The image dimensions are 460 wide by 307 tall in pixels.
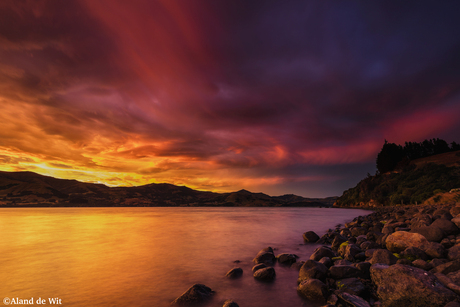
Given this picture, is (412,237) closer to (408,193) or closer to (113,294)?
(113,294)

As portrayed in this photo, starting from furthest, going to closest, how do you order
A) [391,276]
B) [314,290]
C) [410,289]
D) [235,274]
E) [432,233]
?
[235,274]
[432,233]
[314,290]
[391,276]
[410,289]

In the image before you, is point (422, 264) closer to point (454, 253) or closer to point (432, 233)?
point (454, 253)

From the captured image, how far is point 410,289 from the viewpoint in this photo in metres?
6.91

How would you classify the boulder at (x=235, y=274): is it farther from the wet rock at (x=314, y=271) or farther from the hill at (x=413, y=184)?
the hill at (x=413, y=184)

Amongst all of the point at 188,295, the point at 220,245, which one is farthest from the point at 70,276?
the point at 220,245

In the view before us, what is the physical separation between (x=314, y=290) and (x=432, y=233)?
8.33m

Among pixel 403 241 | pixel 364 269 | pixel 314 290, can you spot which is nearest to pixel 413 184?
pixel 403 241

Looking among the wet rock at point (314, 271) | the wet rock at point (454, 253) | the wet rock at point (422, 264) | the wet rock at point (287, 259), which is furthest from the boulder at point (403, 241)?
the wet rock at point (287, 259)

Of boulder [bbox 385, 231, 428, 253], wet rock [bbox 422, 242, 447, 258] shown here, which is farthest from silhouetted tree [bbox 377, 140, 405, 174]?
wet rock [bbox 422, 242, 447, 258]

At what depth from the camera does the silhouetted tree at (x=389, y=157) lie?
4899 inches

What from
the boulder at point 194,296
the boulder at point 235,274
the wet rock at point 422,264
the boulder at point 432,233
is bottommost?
the boulder at point 235,274

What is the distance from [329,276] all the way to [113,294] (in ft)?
32.6

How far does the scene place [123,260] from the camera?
664 inches

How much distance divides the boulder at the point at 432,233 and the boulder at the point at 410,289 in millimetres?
5989
